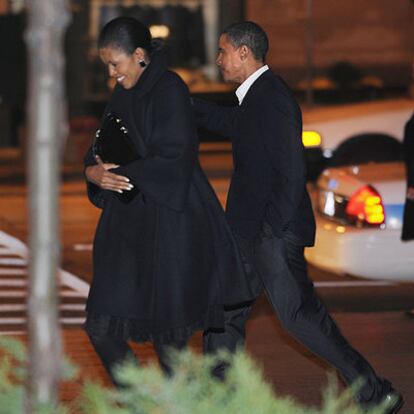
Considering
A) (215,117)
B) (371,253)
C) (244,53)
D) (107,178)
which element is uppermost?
(244,53)

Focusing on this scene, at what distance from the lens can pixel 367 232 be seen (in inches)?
365

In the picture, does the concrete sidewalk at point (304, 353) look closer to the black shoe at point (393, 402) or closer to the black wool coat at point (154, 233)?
the black shoe at point (393, 402)

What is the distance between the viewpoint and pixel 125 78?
594 centimetres

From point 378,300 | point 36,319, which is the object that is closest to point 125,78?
point 36,319

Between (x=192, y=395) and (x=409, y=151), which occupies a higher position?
(x=192, y=395)

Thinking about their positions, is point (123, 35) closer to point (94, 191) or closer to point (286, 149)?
point (94, 191)

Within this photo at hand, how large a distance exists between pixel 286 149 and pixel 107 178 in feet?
2.90

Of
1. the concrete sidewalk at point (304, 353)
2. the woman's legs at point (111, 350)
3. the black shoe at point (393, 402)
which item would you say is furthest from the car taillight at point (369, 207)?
the woman's legs at point (111, 350)

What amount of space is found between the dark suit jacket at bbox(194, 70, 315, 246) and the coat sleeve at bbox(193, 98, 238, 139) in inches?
3.0

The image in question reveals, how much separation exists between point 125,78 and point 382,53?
26.2m

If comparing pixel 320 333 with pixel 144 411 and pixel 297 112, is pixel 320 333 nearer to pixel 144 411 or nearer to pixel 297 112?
pixel 297 112

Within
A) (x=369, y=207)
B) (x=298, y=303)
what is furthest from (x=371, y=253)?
(x=298, y=303)

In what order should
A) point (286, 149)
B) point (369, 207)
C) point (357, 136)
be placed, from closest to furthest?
point (286, 149), point (369, 207), point (357, 136)

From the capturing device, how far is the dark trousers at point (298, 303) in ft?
21.2
